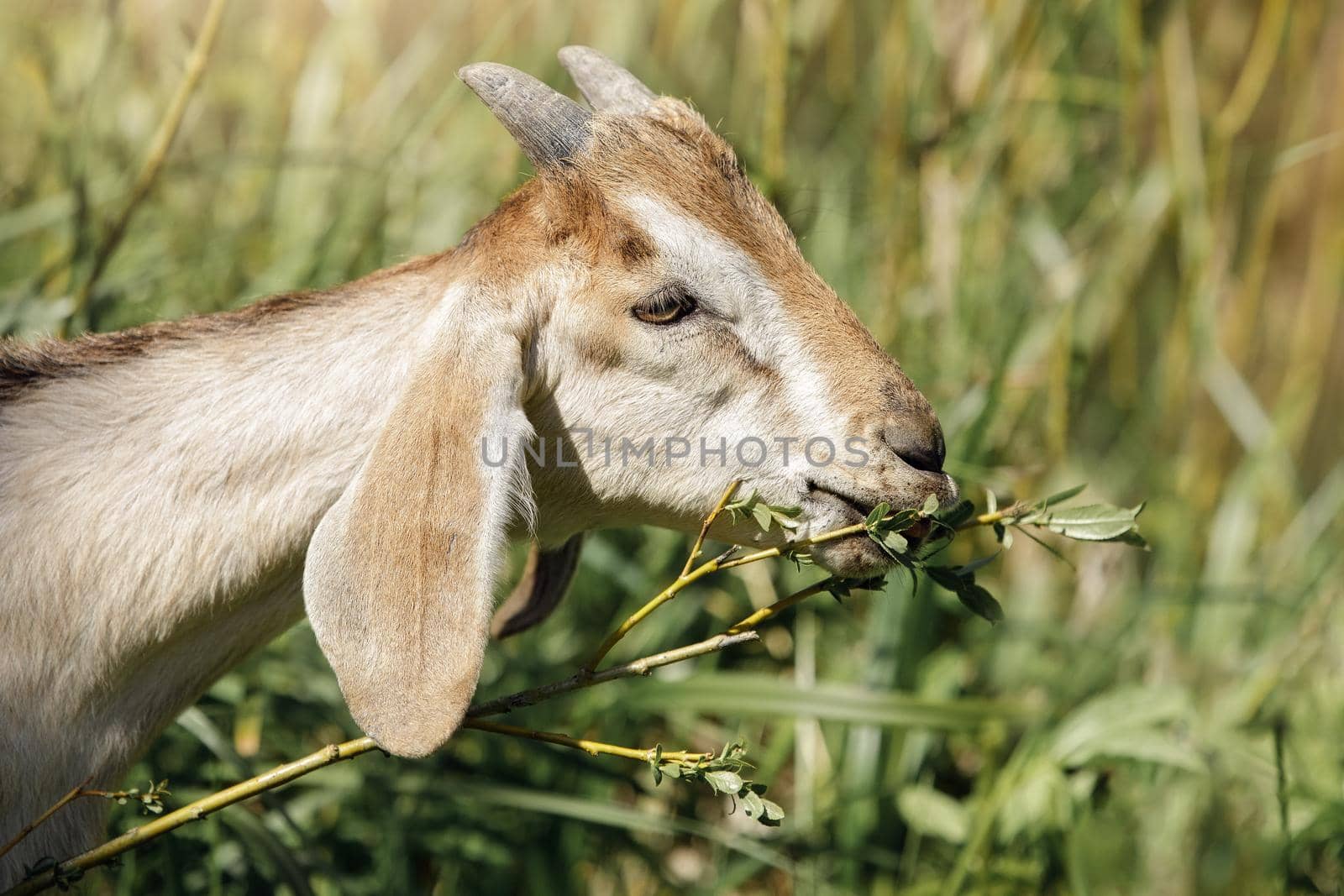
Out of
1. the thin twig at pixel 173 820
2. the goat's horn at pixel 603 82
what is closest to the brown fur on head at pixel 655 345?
the goat's horn at pixel 603 82

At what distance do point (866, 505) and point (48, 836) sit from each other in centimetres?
160

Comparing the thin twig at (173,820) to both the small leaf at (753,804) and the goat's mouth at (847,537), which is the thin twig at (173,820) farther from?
the goat's mouth at (847,537)

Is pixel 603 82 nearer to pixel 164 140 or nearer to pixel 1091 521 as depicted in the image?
pixel 164 140

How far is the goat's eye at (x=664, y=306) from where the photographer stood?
7.98 ft

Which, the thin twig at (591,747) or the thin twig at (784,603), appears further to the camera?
the thin twig at (784,603)

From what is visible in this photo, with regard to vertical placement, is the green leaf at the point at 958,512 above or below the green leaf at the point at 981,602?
above

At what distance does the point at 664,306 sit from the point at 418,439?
58 centimetres

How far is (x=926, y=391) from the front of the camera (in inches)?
169

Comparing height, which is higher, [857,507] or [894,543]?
[894,543]

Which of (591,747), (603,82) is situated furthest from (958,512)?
(603,82)

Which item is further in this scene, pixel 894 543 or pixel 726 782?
pixel 894 543

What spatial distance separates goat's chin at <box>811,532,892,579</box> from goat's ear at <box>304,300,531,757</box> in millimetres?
634

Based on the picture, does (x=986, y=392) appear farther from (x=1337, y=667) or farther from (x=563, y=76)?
(x=563, y=76)

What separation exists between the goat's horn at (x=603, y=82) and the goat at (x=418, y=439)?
15 centimetres
